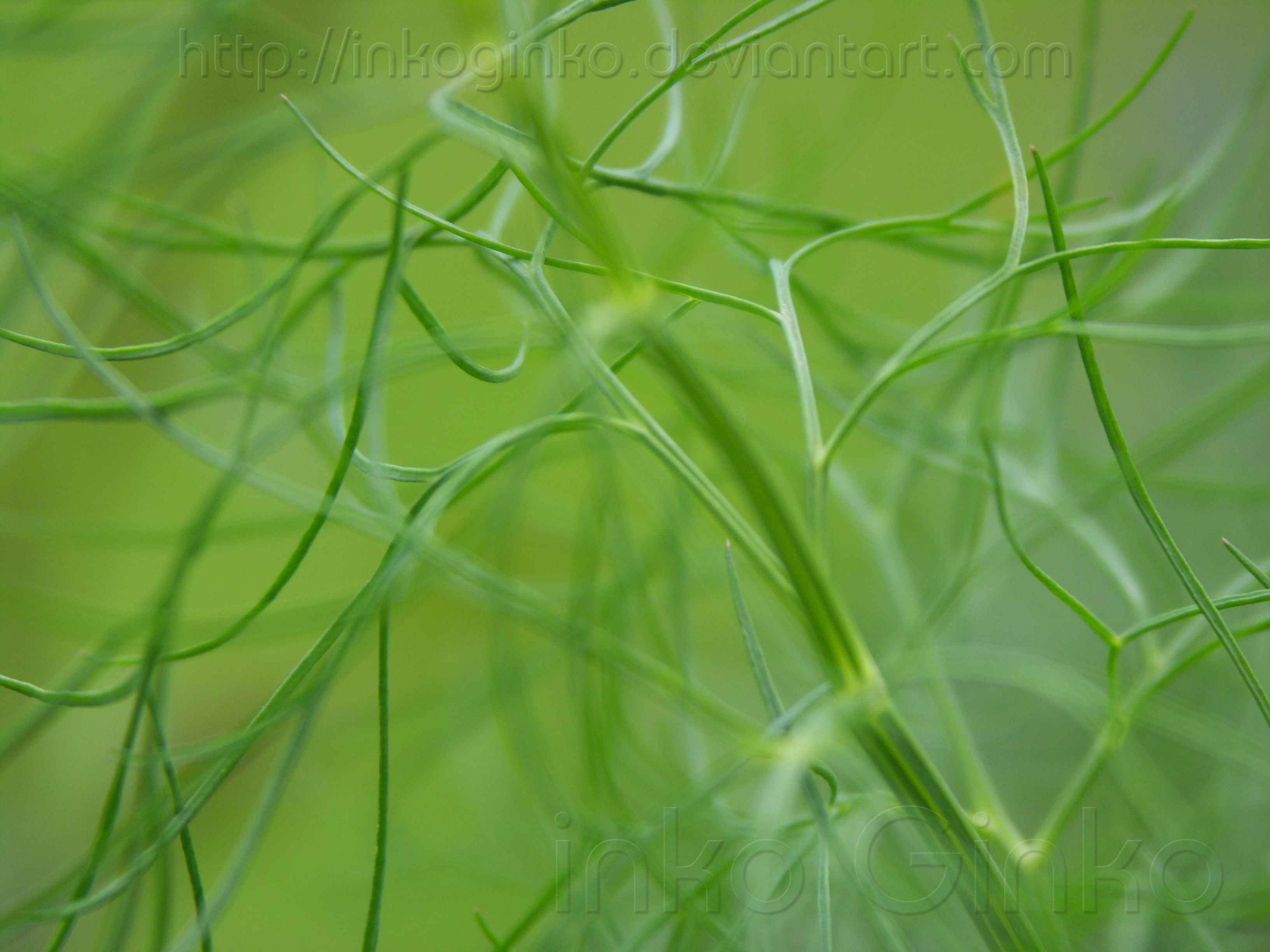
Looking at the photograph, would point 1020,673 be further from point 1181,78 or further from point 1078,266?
point 1181,78

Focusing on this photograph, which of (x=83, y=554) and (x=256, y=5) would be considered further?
(x=83, y=554)

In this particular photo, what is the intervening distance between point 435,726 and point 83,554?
0.91ft

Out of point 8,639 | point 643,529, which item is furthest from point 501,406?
point 8,639

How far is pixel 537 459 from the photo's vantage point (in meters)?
0.20

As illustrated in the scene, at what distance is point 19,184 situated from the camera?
18cm

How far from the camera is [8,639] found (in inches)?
15.9

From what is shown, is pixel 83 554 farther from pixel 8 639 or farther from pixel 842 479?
pixel 842 479

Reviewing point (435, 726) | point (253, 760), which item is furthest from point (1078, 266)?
point (253, 760)

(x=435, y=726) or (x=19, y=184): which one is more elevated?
(x=19, y=184)

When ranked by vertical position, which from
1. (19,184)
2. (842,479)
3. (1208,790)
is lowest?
(1208,790)

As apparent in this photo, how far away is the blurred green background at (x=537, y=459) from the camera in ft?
0.76

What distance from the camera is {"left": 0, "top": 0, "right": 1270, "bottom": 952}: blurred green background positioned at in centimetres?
23

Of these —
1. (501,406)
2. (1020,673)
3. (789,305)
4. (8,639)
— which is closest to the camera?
(789,305)

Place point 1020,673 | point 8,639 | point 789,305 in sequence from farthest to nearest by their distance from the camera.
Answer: point 8,639
point 1020,673
point 789,305
